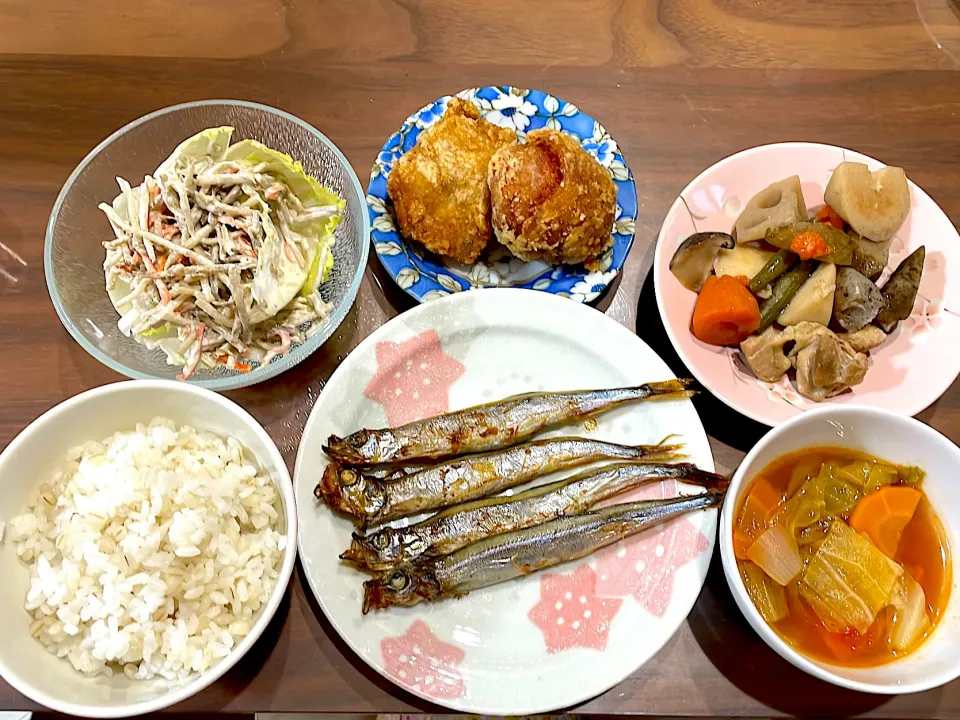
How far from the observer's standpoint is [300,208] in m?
1.78

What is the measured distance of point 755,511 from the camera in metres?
1.56

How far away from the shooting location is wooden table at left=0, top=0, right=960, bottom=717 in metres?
1.86

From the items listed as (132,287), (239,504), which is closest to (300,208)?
(132,287)

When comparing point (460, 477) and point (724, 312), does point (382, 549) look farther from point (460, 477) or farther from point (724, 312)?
point (724, 312)

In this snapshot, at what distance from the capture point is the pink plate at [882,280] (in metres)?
1.72

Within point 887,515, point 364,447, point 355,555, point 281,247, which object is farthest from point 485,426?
point 887,515

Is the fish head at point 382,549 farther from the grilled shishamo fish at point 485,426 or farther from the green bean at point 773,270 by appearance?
the green bean at point 773,270

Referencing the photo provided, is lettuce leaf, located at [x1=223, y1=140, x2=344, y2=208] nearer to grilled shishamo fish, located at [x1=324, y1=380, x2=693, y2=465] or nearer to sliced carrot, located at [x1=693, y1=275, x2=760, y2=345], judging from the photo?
grilled shishamo fish, located at [x1=324, y1=380, x2=693, y2=465]

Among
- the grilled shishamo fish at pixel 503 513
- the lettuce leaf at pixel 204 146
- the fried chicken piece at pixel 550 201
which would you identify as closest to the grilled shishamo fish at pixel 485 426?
the grilled shishamo fish at pixel 503 513

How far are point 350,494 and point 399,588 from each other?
0.71ft

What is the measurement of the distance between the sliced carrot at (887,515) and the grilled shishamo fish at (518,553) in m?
0.28

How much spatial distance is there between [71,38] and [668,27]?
1.71 metres

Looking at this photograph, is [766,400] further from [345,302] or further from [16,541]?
[16,541]

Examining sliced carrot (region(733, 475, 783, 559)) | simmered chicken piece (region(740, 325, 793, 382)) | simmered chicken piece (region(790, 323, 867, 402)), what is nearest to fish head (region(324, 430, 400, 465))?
sliced carrot (region(733, 475, 783, 559))
